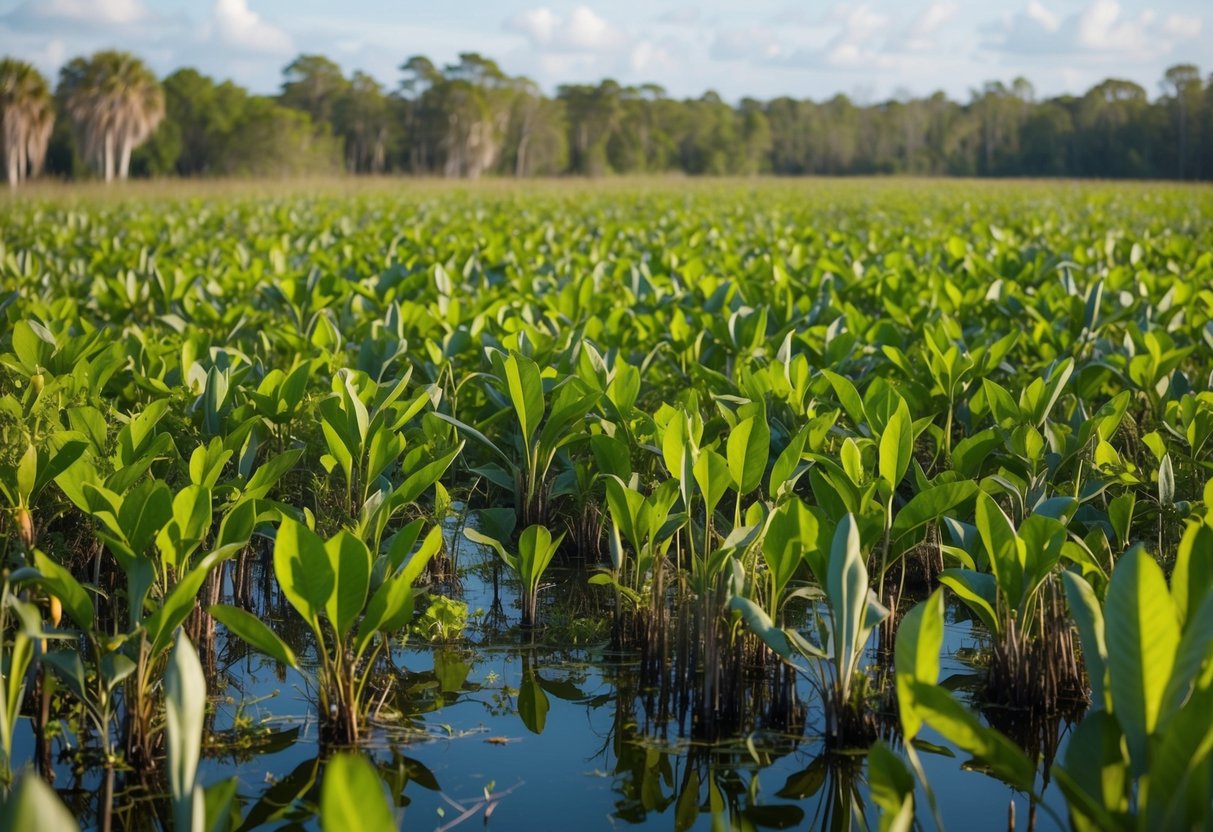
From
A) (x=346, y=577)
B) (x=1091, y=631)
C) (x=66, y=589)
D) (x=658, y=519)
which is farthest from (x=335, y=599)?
(x=1091, y=631)

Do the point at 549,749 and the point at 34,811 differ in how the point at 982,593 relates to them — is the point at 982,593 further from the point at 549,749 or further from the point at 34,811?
the point at 34,811

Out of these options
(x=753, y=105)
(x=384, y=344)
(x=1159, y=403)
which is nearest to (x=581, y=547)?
(x=384, y=344)

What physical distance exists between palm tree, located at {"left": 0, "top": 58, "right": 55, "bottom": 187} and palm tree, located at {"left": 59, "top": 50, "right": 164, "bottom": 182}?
259 centimetres

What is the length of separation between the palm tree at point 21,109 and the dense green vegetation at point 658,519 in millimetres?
40001

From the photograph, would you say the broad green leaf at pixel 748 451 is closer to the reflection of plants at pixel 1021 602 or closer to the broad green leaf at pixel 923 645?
the reflection of plants at pixel 1021 602

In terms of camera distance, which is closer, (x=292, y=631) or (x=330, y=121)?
(x=292, y=631)

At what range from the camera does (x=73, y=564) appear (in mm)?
3289

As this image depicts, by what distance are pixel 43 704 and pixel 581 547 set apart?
1811mm

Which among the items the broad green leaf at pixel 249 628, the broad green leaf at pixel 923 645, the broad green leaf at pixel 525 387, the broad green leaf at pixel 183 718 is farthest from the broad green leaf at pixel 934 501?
the broad green leaf at pixel 183 718

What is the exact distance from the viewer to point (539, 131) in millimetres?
71000

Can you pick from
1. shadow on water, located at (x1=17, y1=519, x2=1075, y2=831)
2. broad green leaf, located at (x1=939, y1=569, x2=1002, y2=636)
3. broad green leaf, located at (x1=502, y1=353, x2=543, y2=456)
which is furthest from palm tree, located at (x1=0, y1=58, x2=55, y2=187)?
broad green leaf, located at (x1=939, y1=569, x2=1002, y2=636)

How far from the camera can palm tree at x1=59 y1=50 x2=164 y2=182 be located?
46094 mm

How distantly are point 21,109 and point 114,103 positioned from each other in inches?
210

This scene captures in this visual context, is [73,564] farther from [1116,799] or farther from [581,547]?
[1116,799]
